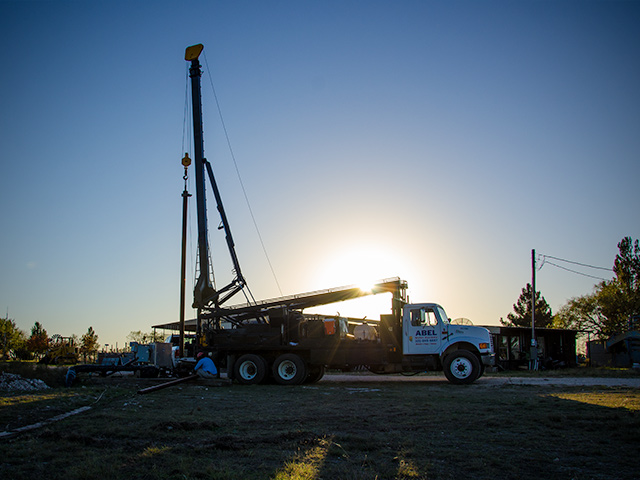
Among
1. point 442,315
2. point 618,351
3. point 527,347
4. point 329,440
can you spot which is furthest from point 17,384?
point 618,351

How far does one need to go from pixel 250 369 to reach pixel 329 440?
12519mm

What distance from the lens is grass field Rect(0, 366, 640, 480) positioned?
17.4 feet

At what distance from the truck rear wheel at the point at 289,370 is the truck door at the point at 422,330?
11.9 ft

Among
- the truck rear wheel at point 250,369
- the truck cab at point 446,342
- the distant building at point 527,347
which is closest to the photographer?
the truck cab at point 446,342

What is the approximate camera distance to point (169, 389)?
15.2 meters

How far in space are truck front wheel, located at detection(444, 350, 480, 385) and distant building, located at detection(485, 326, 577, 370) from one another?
1479 cm

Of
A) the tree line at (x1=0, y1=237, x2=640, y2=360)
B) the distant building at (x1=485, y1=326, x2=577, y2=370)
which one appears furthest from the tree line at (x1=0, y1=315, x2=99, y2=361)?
the distant building at (x1=485, y1=326, x2=577, y2=370)

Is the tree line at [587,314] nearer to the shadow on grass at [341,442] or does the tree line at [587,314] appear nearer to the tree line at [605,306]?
the tree line at [605,306]

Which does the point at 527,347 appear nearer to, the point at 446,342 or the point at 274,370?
the point at 446,342

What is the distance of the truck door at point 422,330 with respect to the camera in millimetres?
17516

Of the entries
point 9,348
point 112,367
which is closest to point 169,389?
point 112,367

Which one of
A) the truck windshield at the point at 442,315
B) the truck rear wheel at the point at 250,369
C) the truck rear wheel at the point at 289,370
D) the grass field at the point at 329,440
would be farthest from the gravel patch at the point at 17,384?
the truck windshield at the point at 442,315

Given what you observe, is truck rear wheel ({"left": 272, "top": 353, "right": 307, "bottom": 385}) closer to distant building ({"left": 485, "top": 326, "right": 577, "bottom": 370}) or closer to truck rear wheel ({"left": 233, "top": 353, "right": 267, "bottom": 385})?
truck rear wheel ({"left": 233, "top": 353, "right": 267, "bottom": 385})

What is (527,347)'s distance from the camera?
35.6 meters
